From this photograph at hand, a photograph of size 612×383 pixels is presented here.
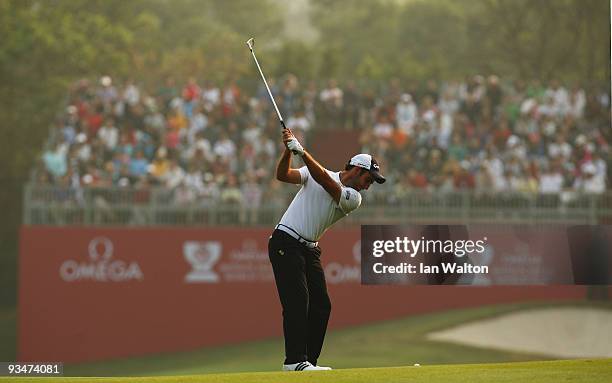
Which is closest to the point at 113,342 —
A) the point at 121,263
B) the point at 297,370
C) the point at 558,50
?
the point at 121,263

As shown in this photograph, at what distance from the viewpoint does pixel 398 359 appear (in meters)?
25.7

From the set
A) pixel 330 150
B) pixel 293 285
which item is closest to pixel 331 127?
pixel 330 150

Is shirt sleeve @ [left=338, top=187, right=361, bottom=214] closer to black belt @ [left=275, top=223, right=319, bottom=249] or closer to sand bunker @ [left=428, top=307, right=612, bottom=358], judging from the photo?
black belt @ [left=275, top=223, right=319, bottom=249]

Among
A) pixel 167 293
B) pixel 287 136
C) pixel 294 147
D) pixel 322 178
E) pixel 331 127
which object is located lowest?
pixel 167 293

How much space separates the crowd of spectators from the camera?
27.2m

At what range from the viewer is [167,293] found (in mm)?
26203

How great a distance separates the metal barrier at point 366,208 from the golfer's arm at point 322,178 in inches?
520

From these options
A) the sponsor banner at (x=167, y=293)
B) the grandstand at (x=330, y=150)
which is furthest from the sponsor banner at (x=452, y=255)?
the sponsor banner at (x=167, y=293)

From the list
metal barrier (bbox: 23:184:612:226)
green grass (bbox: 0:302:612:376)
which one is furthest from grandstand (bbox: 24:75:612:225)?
green grass (bbox: 0:302:612:376)

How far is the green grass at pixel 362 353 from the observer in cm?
2533

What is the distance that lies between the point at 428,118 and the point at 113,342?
27.2 ft

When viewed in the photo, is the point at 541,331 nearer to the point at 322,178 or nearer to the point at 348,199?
the point at 348,199

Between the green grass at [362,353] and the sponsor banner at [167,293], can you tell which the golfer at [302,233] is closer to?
the green grass at [362,353]

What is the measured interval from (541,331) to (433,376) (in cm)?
1518
